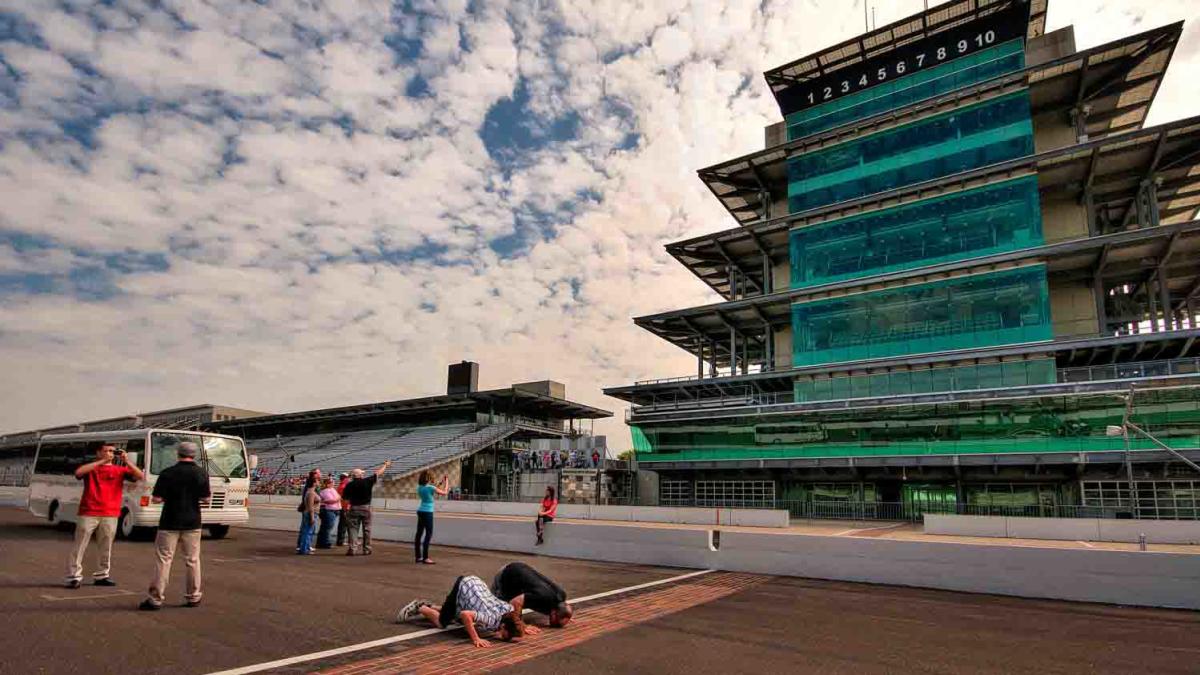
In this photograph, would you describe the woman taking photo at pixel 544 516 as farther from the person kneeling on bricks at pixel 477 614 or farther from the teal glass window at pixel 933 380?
the teal glass window at pixel 933 380

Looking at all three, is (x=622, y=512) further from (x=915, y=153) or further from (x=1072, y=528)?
(x=915, y=153)

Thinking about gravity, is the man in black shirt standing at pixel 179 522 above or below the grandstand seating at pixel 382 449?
below

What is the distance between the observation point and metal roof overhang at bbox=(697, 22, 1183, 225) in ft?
119

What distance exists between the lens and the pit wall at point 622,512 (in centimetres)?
2497

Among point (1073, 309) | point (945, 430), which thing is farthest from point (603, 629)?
point (1073, 309)

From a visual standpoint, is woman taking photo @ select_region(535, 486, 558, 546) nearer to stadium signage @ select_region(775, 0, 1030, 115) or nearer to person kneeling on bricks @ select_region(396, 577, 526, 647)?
person kneeling on bricks @ select_region(396, 577, 526, 647)

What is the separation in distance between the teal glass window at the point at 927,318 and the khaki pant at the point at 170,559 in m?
37.3

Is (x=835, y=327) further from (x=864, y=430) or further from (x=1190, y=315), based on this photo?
(x=1190, y=315)

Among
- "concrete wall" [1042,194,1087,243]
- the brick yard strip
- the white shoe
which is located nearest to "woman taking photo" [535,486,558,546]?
the brick yard strip

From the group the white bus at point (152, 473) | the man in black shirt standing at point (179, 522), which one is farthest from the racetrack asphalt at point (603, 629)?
the white bus at point (152, 473)

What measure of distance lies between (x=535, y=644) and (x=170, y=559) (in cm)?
448

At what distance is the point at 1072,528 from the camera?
66.3ft

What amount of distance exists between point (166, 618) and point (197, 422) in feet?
247

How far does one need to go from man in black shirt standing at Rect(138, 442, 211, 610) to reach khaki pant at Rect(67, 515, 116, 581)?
184 cm
